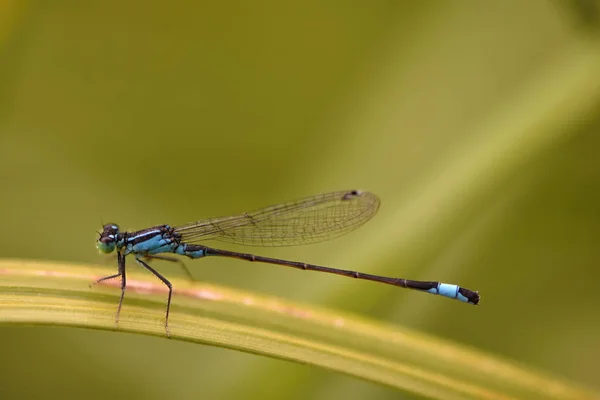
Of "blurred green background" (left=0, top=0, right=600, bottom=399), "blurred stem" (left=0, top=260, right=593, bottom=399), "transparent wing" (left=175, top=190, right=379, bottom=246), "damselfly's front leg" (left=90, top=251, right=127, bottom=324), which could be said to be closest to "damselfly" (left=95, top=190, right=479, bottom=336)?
"transparent wing" (left=175, top=190, right=379, bottom=246)

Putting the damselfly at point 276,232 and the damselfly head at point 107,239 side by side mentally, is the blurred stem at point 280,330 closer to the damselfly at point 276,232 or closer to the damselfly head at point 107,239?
the damselfly head at point 107,239

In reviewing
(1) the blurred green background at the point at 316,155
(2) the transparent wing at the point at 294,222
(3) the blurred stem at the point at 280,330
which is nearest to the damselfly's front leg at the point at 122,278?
(3) the blurred stem at the point at 280,330

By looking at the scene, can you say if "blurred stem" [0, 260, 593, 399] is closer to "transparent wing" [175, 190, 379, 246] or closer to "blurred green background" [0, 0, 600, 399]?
"blurred green background" [0, 0, 600, 399]

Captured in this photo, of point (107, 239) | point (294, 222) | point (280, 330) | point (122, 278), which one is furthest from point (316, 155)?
point (280, 330)

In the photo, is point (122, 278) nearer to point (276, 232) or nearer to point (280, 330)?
point (280, 330)

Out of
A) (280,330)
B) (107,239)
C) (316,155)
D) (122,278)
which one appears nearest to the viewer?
(280,330)
